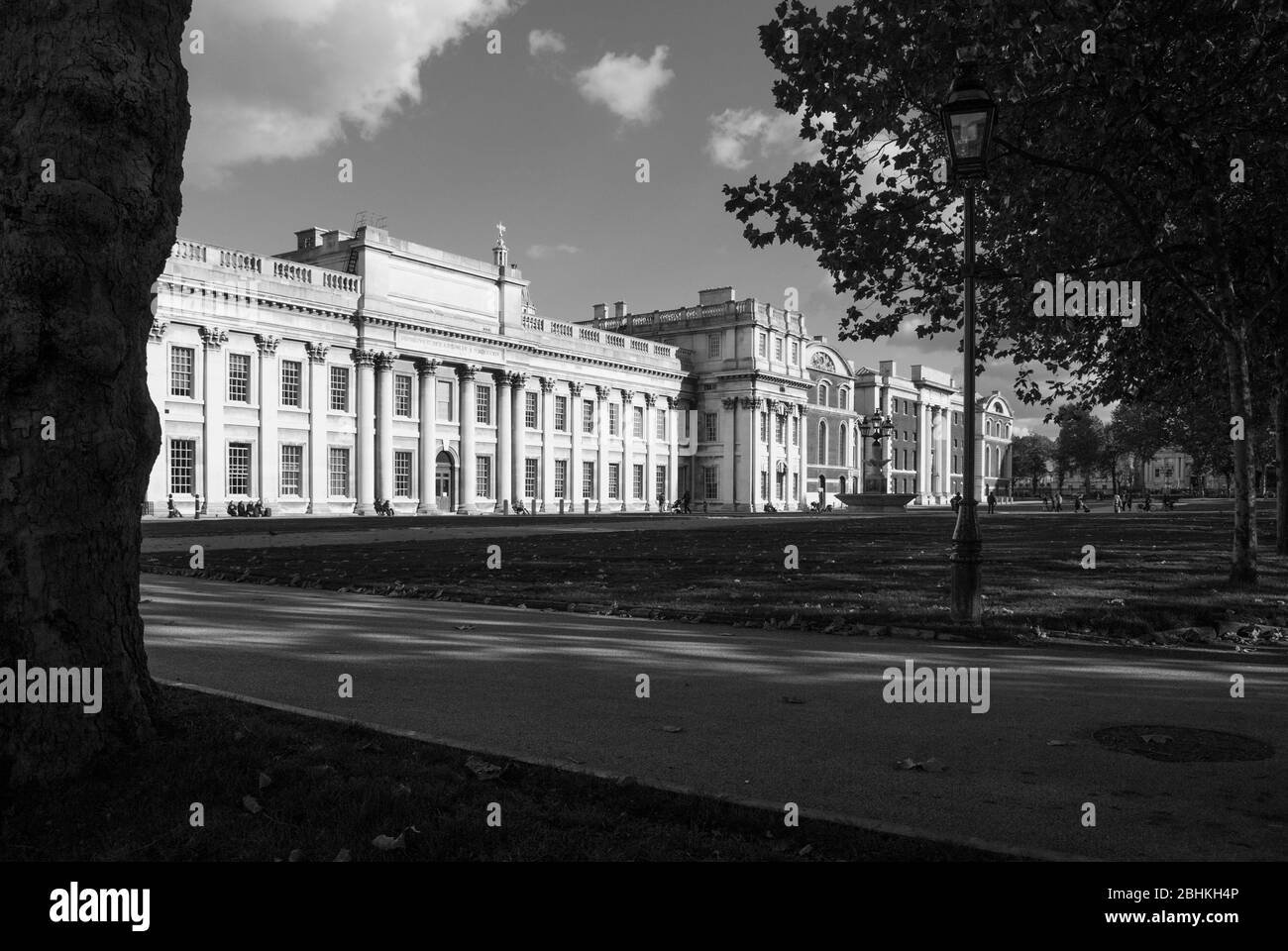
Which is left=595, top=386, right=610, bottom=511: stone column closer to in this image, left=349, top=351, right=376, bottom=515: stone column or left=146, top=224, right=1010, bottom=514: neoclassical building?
left=146, top=224, right=1010, bottom=514: neoclassical building

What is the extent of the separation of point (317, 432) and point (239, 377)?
535 cm

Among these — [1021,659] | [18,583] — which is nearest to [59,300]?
[18,583]

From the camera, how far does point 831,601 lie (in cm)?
1210

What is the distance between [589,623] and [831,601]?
10.9 feet

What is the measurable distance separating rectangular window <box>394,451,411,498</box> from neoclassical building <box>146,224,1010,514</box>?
0.45 feet

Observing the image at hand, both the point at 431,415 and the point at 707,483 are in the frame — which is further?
the point at 707,483

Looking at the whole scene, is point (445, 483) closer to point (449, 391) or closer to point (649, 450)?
point (449, 391)

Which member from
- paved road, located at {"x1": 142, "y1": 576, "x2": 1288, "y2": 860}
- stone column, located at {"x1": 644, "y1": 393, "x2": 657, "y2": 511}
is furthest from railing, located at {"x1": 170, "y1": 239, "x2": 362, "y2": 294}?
paved road, located at {"x1": 142, "y1": 576, "x2": 1288, "y2": 860}

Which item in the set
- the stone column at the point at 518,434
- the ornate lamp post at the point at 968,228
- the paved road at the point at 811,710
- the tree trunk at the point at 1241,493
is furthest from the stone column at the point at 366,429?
the ornate lamp post at the point at 968,228

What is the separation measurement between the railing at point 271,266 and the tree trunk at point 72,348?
44028 mm

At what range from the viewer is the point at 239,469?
49.0m

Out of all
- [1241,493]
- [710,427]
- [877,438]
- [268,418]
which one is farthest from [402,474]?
[1241,493]
